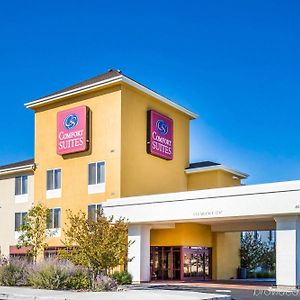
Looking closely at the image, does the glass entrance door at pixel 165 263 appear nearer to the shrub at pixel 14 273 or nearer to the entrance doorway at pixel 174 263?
the entrance doorway at pixel 174 263

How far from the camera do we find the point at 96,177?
35.4 meters

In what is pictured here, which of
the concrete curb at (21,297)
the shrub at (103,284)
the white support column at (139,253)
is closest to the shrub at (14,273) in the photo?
the shrub at (103,284)

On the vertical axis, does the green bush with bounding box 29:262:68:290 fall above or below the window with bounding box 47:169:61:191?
below

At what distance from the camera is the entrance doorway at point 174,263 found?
112 feet

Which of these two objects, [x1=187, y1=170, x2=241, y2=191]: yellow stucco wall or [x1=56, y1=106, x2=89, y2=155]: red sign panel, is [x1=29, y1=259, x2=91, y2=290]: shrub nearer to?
[x1=56, y1=106, x2=89, y2=155]: red sign panel

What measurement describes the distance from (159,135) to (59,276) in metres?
16.6

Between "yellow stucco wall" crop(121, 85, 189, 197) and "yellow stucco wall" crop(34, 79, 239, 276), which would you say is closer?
"yellow stucco wall" crop(34, 79, 239, 276)

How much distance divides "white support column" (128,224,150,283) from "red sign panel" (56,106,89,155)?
7.33m

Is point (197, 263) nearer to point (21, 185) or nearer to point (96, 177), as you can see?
point (96, 177)

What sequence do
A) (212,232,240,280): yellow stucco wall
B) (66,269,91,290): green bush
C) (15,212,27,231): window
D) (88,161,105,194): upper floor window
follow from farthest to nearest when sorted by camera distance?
(15,212,27,231): window, (212,232,240,280): yellow stucco wall, (88,161,105,194): upper floor window, (66,269,91,290): green bush

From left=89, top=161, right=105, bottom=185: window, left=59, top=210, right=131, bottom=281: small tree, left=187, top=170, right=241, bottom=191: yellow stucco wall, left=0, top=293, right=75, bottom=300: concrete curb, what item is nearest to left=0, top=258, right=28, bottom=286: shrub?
left=59, top=210, right=131, bottom=281: small tree

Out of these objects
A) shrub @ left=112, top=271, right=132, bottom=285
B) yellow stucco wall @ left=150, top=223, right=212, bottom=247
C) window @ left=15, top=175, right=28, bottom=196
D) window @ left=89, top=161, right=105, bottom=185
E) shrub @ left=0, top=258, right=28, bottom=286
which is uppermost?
window @ left=89, top=161, right=105, bottom=185

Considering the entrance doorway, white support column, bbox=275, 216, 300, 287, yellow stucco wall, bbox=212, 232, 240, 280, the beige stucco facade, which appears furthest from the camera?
the beige stucco facade

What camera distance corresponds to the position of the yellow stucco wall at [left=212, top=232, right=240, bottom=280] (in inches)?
1447
